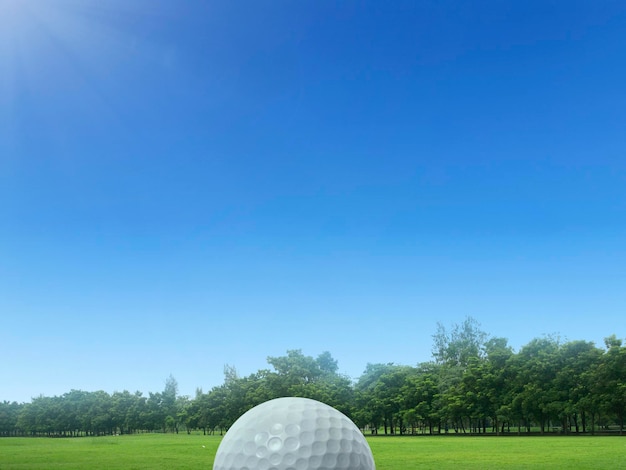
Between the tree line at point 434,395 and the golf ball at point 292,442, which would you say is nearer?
the golf ball at point 292,442

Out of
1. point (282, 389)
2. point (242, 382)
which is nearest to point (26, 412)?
point (242, 382)

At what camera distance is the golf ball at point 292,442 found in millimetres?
9195

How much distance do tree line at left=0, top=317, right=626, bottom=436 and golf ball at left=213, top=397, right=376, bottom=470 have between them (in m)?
51.5

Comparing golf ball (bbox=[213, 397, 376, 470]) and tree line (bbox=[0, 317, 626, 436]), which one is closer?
golf ball (bbox=[213, 397, 376, 470])

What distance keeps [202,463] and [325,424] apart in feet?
60.8

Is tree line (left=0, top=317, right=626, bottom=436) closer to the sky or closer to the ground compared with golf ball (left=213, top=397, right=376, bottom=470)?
closer to the ground

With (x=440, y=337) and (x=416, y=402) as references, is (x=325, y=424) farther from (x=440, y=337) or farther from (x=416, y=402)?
(x=440, y=337)

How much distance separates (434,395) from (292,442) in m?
66.8

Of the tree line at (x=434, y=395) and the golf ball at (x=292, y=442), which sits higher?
the golf ball at (x=292, y=442)

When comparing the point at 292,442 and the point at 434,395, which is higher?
the point at 292,442

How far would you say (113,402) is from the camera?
107m

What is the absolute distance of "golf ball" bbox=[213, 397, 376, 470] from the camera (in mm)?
9195

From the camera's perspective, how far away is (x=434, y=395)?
71438 mm

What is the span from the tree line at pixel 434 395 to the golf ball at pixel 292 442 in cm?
5151
